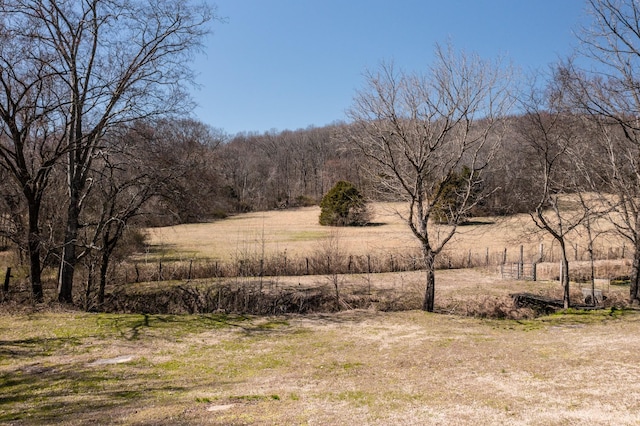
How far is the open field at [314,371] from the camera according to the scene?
18.6 feet

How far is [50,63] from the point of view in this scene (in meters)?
12.8

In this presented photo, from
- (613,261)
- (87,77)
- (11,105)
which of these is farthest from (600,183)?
(11,105)

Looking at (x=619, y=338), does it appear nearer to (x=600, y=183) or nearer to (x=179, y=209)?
(x=600, y=183)

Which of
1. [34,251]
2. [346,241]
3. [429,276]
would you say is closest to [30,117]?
[34,251]

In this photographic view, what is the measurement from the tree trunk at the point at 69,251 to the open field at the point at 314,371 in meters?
2.01

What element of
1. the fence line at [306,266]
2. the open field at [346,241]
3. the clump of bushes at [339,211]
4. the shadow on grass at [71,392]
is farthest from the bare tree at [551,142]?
the clump of bushes at [339,211]

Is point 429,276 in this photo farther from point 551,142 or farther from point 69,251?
point 69,251

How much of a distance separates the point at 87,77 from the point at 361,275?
14.9 metres

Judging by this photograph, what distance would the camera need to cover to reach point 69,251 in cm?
1396

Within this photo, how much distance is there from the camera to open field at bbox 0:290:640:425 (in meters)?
5.66

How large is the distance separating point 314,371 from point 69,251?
9660 millimetres

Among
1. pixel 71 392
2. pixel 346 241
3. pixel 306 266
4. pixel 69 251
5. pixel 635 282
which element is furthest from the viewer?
pixel 346 241

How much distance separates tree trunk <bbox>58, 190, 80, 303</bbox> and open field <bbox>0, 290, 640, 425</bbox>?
6.58 feet

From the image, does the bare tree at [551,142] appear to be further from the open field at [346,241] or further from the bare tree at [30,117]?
the bare tree at [30,117]
